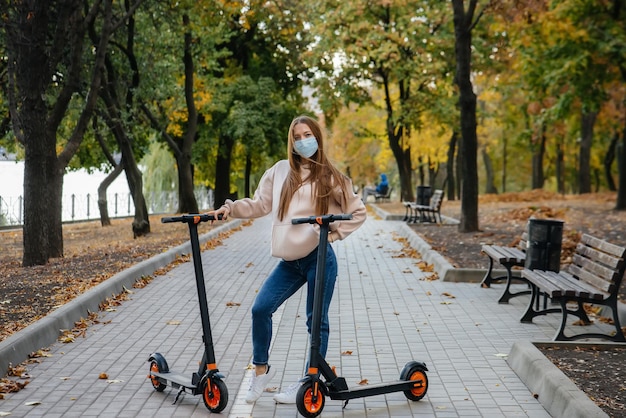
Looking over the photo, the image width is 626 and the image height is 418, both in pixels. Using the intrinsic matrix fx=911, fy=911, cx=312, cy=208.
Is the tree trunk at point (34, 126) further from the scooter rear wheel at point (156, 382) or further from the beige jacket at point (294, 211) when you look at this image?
the beige jacket at point (294, 211)

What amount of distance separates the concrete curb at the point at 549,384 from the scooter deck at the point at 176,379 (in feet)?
7.52

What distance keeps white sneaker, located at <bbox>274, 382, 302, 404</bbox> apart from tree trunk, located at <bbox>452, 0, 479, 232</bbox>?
14.4 metres

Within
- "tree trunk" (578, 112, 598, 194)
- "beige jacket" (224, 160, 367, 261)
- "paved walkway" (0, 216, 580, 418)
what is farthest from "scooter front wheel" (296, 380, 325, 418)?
"tree trunk" (578, 112, 598, 194)

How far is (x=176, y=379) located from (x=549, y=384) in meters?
2.46

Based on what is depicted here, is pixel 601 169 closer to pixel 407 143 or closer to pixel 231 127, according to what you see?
pixel 407 143

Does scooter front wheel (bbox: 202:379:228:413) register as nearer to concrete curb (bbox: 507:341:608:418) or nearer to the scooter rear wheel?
the scooter rear wheel

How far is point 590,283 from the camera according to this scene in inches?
335

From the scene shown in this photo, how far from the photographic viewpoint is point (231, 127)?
111ft

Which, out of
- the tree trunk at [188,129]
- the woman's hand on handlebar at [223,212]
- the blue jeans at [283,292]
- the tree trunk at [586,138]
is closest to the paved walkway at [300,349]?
the blue jeans at [283,292]

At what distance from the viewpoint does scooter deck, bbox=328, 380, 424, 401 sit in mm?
5656

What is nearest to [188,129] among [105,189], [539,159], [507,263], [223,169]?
[105,189]

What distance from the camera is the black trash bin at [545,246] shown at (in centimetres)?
1020

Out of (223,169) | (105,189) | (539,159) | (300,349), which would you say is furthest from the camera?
(539,159)

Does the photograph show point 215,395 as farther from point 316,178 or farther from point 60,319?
point 60,319
